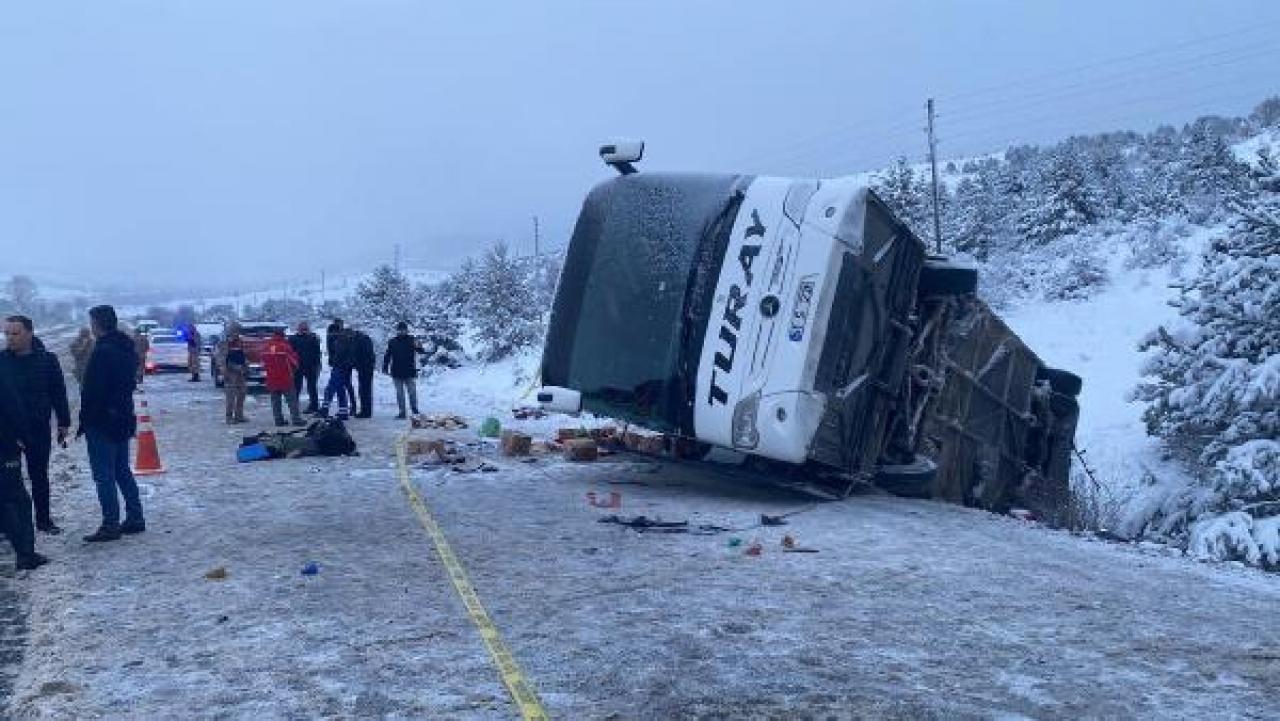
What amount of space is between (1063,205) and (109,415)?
41143 mm

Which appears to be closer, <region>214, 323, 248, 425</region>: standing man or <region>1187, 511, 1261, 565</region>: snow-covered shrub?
<region>1187, 511, 1261, 565</region>: snow-covered shrub

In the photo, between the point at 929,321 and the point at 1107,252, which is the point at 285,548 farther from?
the point at 1107,252

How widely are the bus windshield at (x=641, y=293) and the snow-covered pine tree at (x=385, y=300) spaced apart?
30442 mm

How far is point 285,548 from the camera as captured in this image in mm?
7430

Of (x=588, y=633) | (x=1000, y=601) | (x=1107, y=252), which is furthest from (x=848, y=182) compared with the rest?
(x=1107, y=252)

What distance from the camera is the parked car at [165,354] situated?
34.8m

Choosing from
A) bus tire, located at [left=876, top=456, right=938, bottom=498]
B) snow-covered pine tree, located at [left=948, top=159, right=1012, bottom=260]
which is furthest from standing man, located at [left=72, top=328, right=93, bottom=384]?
snow-covered pine tree, located at [left=948, top=159, right=1012, bottom=260]

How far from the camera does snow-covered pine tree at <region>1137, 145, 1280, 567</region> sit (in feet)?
33.3

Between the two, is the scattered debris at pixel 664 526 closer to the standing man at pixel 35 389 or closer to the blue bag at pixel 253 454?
the standing man at pixel 35 389

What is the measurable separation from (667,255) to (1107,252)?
97.4 feet

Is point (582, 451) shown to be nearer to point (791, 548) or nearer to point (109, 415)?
point (791, 548)

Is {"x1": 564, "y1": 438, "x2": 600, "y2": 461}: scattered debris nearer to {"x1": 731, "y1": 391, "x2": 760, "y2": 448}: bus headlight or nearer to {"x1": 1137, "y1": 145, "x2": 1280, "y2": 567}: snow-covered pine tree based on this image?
{"x1": 731, "y1": 391, "x2": 760, "y2": 448}: bus headlight

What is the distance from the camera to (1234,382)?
11.1 m

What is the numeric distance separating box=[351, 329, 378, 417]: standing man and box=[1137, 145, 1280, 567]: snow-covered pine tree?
11725 mm
